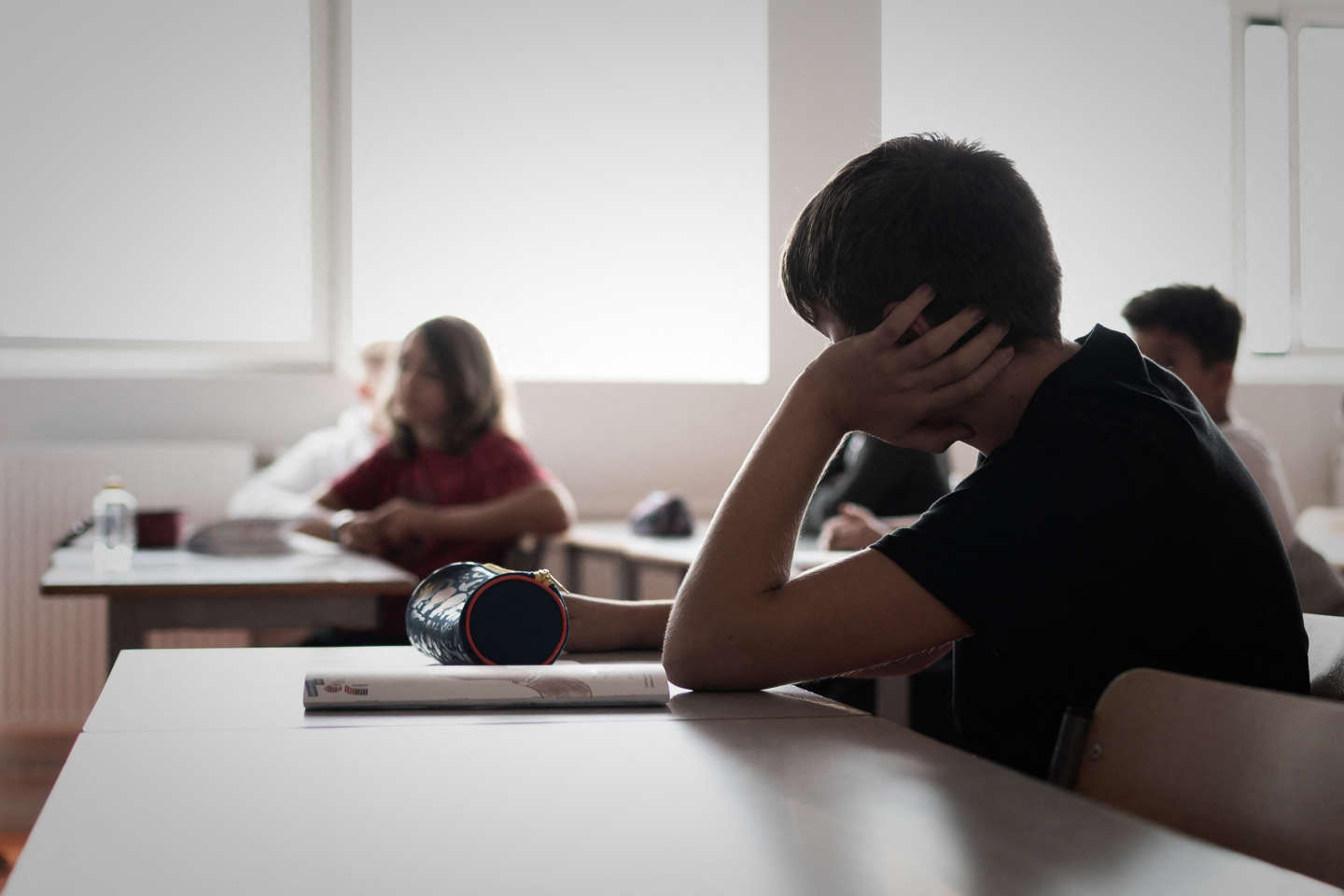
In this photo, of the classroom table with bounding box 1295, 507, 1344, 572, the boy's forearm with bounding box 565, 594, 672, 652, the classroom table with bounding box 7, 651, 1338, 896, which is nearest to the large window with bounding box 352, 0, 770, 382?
the classroom table with bounding box 1295, 507, 1344, 572

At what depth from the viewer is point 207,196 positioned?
4.44 m

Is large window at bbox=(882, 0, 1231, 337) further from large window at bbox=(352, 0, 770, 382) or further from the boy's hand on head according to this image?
the boy's hand on head

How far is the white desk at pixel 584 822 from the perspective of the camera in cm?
60

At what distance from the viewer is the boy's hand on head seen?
1.13 metres

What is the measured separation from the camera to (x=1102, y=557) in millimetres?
1043

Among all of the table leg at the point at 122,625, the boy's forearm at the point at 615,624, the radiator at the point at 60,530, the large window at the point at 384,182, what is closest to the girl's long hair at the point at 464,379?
the table leg at the point at 122,625

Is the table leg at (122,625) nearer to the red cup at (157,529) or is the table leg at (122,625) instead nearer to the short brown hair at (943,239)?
the red cup at (157,529)

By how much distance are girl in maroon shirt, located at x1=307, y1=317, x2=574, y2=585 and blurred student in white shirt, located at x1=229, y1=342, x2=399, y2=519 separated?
2.01 ft

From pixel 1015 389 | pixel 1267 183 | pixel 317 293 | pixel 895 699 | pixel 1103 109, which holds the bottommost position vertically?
pixel 895 699

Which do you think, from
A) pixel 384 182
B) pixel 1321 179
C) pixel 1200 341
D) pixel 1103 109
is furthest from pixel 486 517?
pixel 1321 179

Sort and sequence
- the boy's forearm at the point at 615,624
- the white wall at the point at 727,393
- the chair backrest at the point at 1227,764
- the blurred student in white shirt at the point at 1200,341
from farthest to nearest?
the white wall at the point at 727,393 < the blurred student in white shirt at the point at 1200,341 < the boy's forearm at the point at 615,624 < the chair backrest at the point at 1227,764

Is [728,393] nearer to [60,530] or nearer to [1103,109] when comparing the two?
[1103,109]

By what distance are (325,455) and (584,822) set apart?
3.64m

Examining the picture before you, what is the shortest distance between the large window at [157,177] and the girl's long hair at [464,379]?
1.44 metres
